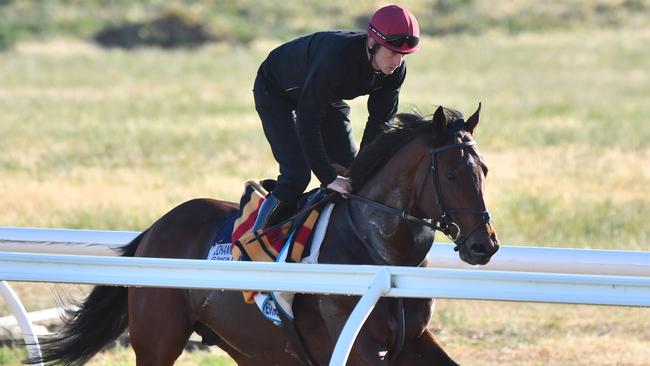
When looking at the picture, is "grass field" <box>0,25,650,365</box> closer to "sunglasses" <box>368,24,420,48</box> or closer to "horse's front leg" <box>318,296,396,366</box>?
"horse's front leg" <box>318,296,396,366</box>

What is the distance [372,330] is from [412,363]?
0.34 m

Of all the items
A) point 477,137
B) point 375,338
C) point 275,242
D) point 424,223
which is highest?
point 424,223

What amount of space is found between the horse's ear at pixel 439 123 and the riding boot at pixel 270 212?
84cm

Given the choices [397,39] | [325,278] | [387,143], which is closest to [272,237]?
[387,143]

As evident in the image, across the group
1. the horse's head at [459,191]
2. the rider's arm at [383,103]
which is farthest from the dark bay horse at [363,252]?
the rider's arm at [383,103]

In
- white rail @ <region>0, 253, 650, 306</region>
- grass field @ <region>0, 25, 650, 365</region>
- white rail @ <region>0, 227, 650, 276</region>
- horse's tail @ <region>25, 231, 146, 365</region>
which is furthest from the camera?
grass field @ <region>0, 25, 650, 365</region>

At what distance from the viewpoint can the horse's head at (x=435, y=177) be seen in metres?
4.86

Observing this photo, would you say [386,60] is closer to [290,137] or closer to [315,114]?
[315,114]

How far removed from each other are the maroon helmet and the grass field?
2.80 m

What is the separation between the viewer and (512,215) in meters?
13.3

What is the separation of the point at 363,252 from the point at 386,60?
0.82m

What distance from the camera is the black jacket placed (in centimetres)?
527

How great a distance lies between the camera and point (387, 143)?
17.5 ft

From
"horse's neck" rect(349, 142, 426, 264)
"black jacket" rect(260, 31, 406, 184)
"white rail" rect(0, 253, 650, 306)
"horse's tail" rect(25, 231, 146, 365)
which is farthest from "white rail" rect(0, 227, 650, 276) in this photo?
A: "white rail" rect(0, 253, 650, 306)
